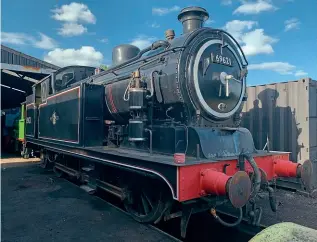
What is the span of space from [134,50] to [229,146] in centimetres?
395

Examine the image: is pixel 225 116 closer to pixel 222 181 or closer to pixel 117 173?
pixel 222 181

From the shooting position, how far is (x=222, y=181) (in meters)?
3.00

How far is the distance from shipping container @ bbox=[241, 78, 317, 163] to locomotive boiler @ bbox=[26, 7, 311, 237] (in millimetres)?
2215

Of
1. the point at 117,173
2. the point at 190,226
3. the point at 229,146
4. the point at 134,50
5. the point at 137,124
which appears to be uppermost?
the point at 134,50

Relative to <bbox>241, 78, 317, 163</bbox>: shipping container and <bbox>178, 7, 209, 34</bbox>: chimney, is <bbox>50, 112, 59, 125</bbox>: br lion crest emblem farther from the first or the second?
<bbox>241, 78, 317, 163</bbox>: shipping container

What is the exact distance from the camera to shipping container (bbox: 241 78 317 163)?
20.2ft

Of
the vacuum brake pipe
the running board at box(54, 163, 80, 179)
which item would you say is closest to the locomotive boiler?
the vacuum brake pipe

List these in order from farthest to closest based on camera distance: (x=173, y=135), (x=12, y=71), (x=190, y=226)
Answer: (x=12, y=71)
(x=190, y=226)
(x=173, y=135)

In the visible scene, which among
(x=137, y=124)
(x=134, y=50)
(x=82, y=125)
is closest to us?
(x=137, y=124)

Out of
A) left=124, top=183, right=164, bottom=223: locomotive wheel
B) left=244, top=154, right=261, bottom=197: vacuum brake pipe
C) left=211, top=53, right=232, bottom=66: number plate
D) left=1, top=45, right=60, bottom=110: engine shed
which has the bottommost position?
left=124, top=183, right=164, bottom=223: locomotive wheel

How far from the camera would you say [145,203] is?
4375 mm

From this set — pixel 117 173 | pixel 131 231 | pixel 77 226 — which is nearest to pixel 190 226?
pixel 131 231

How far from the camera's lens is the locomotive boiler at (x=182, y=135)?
326cm

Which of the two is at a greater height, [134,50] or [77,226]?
[134,50]
